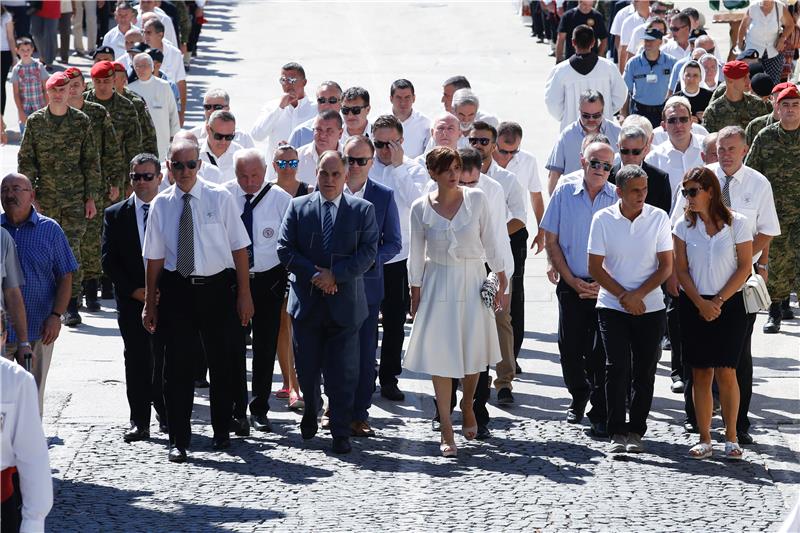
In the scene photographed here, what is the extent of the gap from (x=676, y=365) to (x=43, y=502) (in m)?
6.50

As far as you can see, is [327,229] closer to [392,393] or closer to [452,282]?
[452,282]

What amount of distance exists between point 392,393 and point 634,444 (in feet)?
6.84

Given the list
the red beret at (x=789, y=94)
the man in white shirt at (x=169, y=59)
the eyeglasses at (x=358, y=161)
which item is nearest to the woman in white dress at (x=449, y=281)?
the eyeglasses at (x=358, y=161)

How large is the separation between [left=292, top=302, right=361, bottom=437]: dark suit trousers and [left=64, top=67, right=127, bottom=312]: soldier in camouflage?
3.95m

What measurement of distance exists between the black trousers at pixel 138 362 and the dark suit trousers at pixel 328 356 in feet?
3.08

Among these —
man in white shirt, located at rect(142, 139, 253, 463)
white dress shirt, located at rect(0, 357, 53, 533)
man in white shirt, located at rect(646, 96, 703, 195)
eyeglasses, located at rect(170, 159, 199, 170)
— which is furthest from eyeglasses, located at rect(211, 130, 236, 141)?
white dress shirt, located at rect(0, 357, 53, 533)

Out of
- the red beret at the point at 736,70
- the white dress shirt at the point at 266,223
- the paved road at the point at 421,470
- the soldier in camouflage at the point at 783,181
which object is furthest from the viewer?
the red beret at the point at 736,70

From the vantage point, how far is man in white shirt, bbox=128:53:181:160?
1530 centimetres

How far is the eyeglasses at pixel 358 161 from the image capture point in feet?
32.8

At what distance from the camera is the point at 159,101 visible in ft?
50.3

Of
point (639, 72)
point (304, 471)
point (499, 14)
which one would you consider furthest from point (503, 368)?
point (499, 14)

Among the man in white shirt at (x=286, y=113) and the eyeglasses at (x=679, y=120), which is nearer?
the eyeglasses at (x=679, y=120)

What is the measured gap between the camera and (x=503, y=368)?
415 inches

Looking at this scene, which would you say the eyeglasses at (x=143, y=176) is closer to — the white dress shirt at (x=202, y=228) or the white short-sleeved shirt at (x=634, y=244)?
the white dress shirt at (x=202, y=228)
